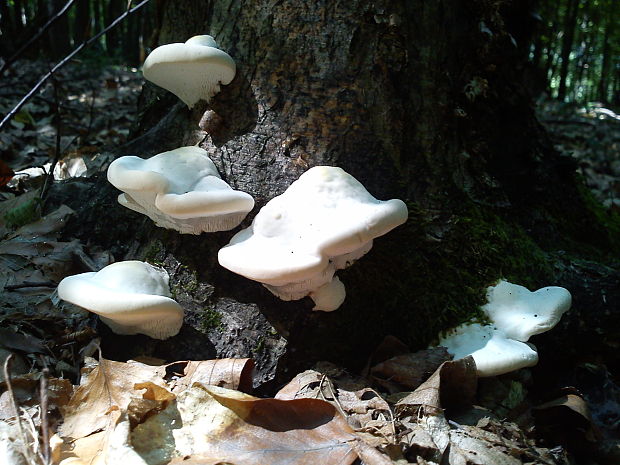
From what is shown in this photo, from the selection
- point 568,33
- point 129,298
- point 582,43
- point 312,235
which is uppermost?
point 312,235

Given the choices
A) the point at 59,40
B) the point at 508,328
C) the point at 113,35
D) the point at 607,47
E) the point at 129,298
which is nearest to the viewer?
the point at 129,298

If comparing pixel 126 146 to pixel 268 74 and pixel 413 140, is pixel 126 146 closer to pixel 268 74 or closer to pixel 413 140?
pixel 268 74

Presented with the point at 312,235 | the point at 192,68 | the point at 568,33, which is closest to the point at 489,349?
the point at 312,235

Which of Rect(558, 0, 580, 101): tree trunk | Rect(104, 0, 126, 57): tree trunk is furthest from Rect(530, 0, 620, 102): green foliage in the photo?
Rect(104, 0, 126, 57): tree trunk

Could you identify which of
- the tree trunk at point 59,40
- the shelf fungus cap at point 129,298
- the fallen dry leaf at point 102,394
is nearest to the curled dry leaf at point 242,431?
the fallen dry leaf at point 102,394

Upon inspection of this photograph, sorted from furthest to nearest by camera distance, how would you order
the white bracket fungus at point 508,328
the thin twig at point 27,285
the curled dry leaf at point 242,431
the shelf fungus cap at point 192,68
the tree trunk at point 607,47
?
1. the tree trunk at point 607,47
2. the thin twig at point 27,285
3. the shelf fungus cap at point 192,68
4. the white bracket fungus at point 508,328
5. the curled dry leaf at point 242,431

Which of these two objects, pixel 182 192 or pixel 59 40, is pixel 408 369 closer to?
pixel 182 192

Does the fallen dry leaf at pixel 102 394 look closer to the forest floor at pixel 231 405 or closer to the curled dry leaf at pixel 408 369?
the forest floor at pixel 231 405
